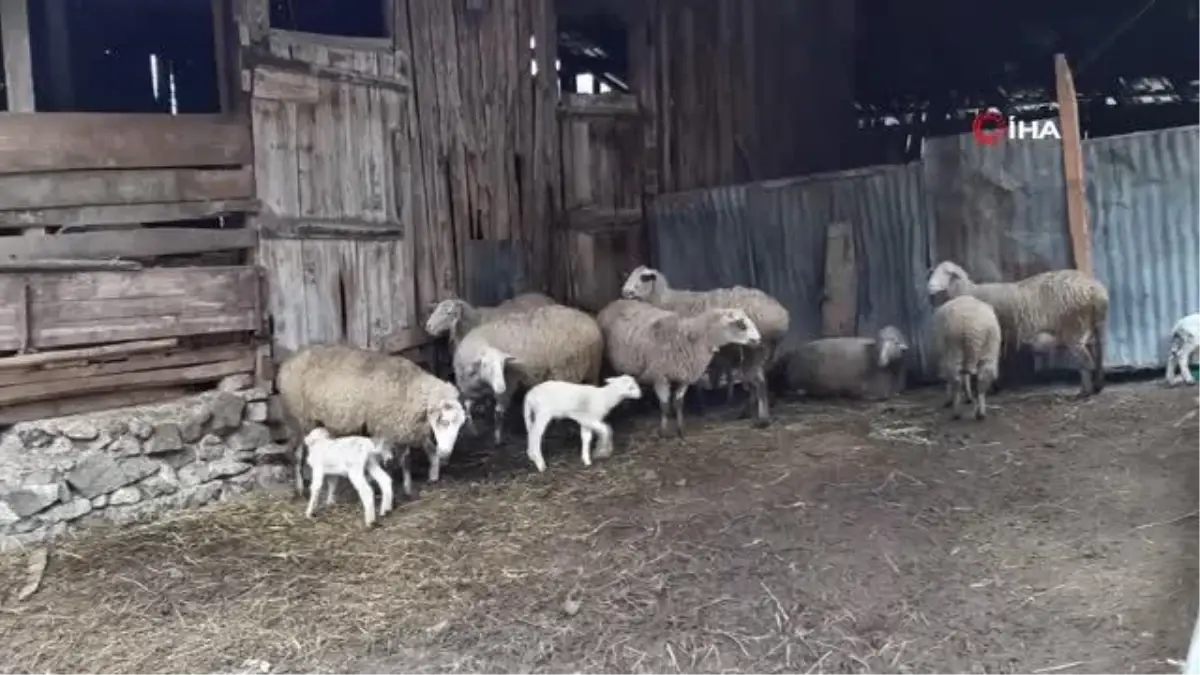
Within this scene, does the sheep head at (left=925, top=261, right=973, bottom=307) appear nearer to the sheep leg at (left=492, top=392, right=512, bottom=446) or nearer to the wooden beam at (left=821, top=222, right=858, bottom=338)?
the wooden beam at (left=821, top=222, right=858, bottom=338)

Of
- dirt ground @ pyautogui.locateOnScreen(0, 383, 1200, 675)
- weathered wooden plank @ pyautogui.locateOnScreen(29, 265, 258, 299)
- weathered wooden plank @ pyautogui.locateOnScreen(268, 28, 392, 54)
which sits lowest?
dirt ground @ pyautogui.locateOnScreen(0, 383, 1200, 675)

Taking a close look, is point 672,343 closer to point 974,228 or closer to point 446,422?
point 446,422

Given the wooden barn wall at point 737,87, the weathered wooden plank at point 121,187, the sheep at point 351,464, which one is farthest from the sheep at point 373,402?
the wooden barn wall at point 737,87

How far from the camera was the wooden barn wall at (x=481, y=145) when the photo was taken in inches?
404

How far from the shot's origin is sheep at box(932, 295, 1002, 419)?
9117 millimetres

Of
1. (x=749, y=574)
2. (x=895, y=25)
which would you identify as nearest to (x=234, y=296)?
(x=749, y=574)

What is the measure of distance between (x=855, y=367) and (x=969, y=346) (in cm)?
163

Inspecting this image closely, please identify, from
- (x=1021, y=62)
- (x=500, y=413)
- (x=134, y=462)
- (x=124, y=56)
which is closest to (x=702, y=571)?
(x=500, y=413)

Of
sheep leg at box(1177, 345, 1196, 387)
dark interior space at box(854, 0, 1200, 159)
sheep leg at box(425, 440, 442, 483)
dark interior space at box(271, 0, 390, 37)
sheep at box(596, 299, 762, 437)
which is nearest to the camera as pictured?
sheep leg at box(425, 440, 442, 483)

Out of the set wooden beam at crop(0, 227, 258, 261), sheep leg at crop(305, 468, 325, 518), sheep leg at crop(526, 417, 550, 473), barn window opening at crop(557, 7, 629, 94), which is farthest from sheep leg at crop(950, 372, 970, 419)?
barn window opening at crop(557, 7, 629, 94)

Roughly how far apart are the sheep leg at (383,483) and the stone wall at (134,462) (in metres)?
1.18

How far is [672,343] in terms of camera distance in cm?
961

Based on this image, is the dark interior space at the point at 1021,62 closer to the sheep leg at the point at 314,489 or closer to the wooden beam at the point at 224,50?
the wooden beam at the point at 224,50

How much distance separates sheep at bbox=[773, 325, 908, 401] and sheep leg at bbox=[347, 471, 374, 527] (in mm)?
4657
